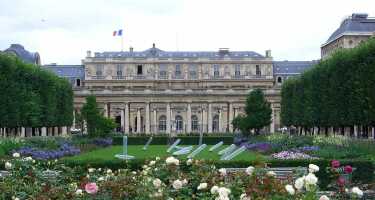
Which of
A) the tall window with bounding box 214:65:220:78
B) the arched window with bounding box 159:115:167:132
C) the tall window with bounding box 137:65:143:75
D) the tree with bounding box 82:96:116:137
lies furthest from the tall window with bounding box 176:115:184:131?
the tree with bounding box 82:96:116:137

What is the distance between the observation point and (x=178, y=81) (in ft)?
323

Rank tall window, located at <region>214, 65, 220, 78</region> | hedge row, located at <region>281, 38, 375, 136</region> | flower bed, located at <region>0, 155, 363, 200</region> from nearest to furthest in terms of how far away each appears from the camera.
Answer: flower bed, located at <region>0, 155, 363, 200</region> → hedge row, located at <region>281, 38, 375, 136</region> → tall window, located at <region>214, 65, 220, 78</region>

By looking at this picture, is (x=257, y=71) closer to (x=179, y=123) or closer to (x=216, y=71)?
(x=216, y=71)

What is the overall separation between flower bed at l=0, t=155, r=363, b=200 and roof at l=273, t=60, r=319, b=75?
8949cm

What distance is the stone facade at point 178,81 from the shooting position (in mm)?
93000

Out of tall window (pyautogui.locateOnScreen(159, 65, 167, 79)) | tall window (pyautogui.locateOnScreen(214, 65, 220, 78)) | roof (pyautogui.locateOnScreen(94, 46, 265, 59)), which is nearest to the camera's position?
tall window (pyautogui.locateOnScreen(159, 65, 167, 79))

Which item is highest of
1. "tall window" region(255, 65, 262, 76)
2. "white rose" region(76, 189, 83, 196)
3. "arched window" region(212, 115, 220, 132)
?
"tall window" region(255, 65, 262, 76)

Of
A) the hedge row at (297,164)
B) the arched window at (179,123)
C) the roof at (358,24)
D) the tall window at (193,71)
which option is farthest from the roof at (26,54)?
→ the hedge row at (297,164)

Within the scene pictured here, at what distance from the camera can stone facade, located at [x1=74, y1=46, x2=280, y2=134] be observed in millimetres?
93000

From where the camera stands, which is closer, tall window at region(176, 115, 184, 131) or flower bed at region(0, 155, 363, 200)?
flower bed at region(0, 155, 363, 200)

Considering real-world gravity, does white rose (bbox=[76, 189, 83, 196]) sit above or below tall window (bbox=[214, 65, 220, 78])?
below

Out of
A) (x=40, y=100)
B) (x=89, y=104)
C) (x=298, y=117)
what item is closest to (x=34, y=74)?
(x=40, y=100)

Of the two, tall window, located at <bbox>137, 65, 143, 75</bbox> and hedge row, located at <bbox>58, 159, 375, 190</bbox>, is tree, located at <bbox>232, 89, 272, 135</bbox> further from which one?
tall window, located at <bbox>137, 65, 143, 75</bbox>

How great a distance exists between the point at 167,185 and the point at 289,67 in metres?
91.8
